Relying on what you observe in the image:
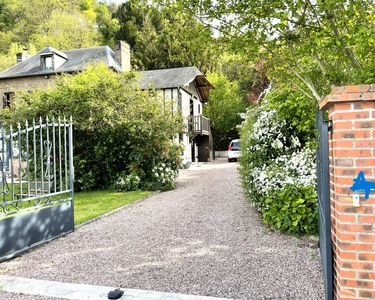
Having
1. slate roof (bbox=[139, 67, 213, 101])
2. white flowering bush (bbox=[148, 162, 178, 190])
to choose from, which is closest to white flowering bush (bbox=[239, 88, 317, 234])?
white flowering bush (bbox=[148, 162, 178, 190])

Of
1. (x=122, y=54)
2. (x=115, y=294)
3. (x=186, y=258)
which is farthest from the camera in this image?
(x=122, y=54)

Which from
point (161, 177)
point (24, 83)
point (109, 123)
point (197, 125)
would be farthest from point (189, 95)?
point (109, 123)

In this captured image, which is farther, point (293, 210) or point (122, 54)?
point (122, 54)

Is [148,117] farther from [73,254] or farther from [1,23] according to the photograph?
[1,23]

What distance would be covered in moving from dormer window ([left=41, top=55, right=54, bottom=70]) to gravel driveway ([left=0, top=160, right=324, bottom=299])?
18.3m

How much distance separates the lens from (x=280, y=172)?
19.4 ft

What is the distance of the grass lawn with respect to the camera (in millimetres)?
7238

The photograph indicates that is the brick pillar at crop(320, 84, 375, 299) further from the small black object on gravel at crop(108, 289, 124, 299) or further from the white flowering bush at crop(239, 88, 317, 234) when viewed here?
the white flowering bush at crop(239, 88, 317, 234)

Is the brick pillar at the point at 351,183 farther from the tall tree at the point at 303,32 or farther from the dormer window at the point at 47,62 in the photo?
the dormer window at the point at 47,62

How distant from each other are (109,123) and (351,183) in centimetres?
878

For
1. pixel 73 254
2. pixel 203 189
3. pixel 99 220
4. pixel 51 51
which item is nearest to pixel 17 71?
pixel 51 51

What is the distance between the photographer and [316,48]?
4.35 metres

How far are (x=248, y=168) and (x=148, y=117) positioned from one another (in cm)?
489

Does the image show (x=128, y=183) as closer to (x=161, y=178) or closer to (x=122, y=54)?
(x=161, y=178)
